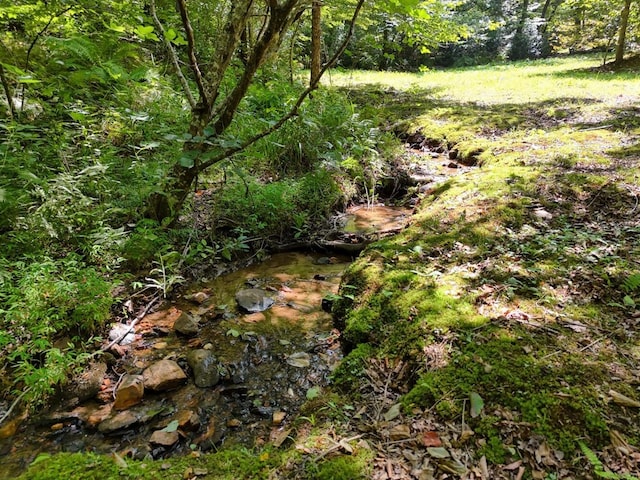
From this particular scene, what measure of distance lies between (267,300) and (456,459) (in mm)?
2534

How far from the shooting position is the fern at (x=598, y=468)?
1552 millimetres

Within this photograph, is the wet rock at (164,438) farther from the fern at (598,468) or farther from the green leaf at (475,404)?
the fern at (598,468)

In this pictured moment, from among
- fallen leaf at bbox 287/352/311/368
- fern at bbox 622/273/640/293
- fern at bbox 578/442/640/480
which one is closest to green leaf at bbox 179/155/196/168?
fallen leaf at bbox 287/352/311/368

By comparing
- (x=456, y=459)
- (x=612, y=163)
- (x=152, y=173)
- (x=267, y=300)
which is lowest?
(x=267, y=300)

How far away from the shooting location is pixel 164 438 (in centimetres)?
238

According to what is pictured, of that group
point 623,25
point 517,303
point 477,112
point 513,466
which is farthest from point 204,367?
point 623,25

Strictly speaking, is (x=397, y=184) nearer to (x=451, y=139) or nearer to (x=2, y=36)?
(x=451, y=139)

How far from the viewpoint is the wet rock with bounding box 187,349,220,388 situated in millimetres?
2867

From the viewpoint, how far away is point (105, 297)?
3.21 m

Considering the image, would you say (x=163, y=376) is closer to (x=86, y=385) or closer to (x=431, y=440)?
(x=86, y=385)

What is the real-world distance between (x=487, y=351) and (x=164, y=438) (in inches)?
83.5

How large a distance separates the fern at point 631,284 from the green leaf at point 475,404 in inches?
62.8

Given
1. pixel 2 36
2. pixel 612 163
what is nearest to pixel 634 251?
pixel 612 163

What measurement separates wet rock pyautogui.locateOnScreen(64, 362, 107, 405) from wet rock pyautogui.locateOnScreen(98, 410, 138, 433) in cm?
33
